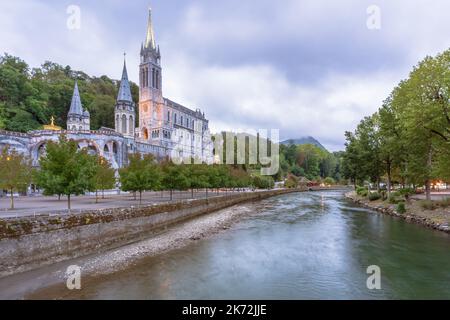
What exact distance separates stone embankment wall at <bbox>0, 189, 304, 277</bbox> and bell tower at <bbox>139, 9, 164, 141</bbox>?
270ft

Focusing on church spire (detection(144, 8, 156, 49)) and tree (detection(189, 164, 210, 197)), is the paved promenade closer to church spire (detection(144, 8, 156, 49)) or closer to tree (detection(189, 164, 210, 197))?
tree (detection(189, 164, 210, 197))

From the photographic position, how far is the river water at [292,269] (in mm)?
12617

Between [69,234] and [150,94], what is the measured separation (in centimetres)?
9591

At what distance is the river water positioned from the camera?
12.6 metres

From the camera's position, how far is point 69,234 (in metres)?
16.7

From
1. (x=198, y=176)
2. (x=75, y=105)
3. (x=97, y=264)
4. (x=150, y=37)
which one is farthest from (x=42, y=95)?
(x=97, y=264)

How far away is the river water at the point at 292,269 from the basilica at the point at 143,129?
53.4 meters

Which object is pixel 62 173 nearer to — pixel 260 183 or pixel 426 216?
pixel 426 216

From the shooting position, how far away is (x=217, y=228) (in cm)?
2844

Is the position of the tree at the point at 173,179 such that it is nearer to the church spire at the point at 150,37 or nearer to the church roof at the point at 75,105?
the church roof at the point at 75,105

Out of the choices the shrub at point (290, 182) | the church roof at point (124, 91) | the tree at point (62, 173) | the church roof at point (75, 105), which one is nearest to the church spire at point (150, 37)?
the church roof at point (124, 91)

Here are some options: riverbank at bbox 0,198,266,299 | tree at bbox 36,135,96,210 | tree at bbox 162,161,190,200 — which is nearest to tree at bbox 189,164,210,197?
tree at bbox 162,161,190,200
